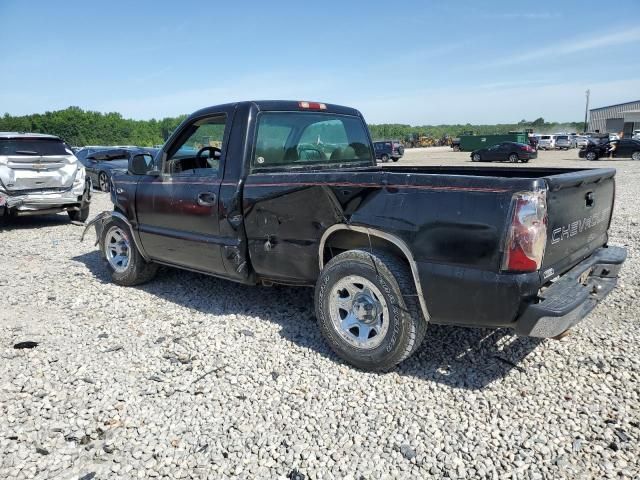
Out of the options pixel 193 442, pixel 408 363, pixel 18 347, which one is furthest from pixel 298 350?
pixel 18 347

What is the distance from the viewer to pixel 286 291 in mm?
5164

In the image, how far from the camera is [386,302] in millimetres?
3209

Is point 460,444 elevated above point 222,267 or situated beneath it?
situated beneath

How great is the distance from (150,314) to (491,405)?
3.23 m

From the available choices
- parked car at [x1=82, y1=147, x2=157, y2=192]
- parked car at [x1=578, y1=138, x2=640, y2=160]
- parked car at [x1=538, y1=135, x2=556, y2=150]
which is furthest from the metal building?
parked car at [x1=82, y1=147, x2=157, y2=192]

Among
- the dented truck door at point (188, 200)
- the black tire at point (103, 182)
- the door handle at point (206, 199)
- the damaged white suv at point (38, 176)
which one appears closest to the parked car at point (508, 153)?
the black tire at point (103, 182)

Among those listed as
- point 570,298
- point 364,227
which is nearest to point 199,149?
Answer: point 364,227

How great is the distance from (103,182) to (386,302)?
15.1 m

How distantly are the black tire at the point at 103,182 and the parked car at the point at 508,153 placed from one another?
25.1 meters

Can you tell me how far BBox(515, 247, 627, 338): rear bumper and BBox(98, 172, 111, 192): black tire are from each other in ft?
Answer: 50.4

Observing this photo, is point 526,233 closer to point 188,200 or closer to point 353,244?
point 353,244

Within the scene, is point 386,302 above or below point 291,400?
above

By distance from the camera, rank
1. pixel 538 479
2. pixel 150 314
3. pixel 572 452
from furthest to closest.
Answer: pixel 150 314 → pixel 572 452 → pixel 538 479

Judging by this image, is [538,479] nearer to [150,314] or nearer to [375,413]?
[375,413]
